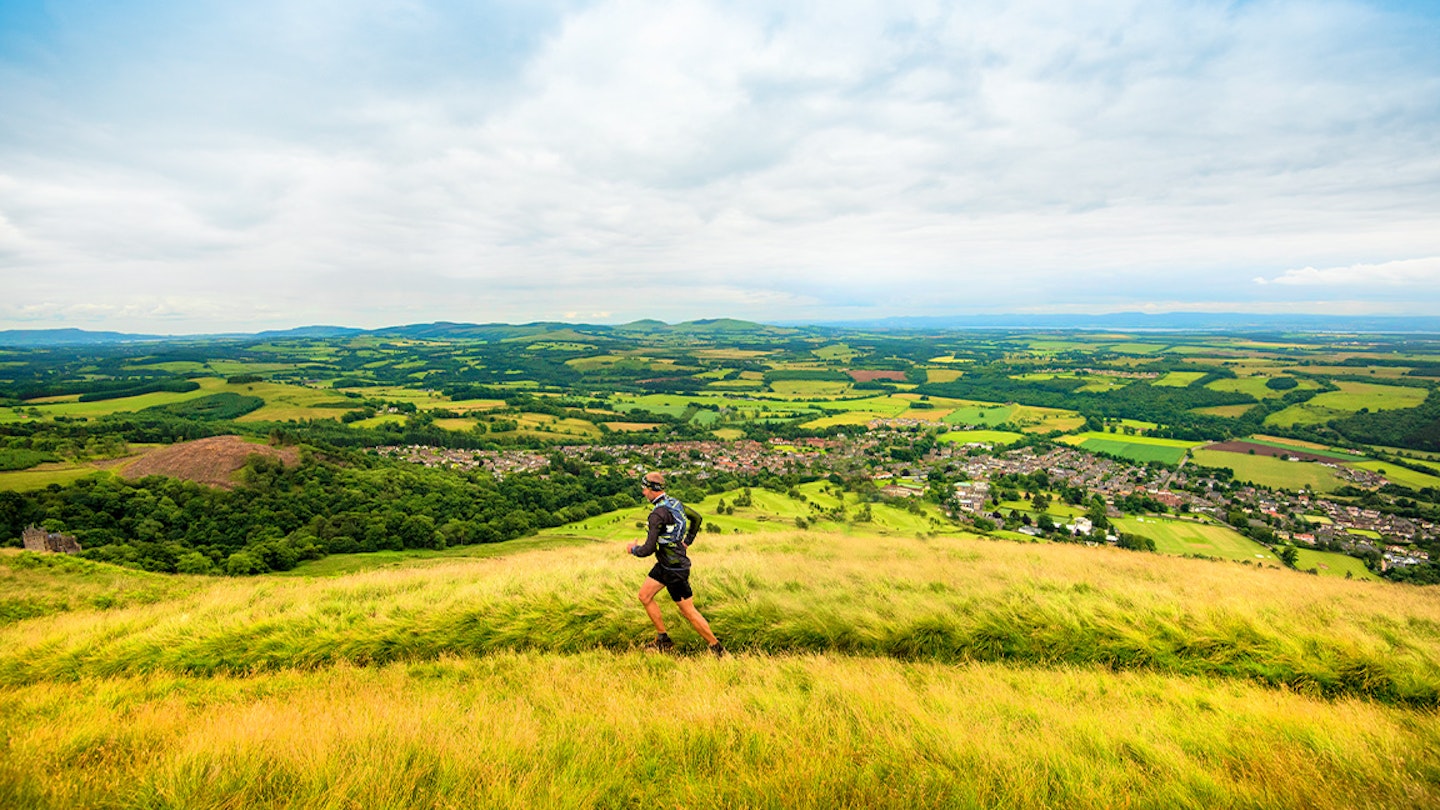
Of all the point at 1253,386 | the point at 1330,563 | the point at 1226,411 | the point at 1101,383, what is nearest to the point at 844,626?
the point at 1330,563

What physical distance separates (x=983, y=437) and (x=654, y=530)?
266 ft

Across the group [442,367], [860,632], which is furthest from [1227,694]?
[442,367]

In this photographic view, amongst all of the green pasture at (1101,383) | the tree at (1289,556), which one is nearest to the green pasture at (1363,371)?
the green pasture at (1101,383)

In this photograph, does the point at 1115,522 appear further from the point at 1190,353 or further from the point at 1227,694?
the point at 1190,353

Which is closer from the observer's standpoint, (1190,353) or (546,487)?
(546,487)

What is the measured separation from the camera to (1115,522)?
122ft

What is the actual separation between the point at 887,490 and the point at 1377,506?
3604 cm

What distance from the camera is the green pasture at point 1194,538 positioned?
29.9 meters

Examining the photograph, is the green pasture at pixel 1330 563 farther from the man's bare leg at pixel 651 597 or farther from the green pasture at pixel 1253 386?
the green pasture at pixel 1253 386

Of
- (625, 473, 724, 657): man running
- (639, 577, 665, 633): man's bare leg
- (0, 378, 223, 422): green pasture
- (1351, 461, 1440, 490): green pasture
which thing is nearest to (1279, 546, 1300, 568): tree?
(1351, 461, 1440, 490): green pasture

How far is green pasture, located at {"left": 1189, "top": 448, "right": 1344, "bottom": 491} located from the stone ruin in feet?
273

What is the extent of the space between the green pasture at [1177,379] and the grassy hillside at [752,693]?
132 meters

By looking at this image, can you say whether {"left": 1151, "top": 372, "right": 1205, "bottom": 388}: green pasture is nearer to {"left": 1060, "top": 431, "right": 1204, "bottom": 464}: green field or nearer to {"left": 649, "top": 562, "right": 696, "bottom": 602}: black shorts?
{"left": 1060, "top": 431, "right": 1204, "bottom": 464}: green field

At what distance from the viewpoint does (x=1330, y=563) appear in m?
28.4
